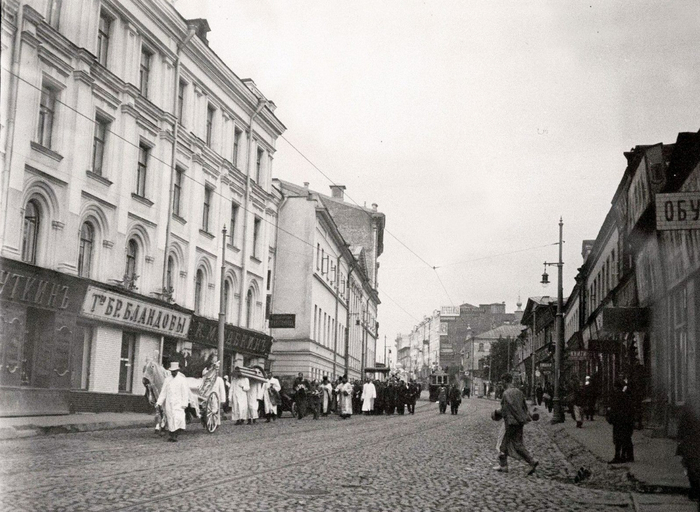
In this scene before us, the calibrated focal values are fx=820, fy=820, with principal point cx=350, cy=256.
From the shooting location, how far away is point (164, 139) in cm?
2836

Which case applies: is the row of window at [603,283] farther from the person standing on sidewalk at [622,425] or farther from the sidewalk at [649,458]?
the person standing on sidewalk at [622,425]

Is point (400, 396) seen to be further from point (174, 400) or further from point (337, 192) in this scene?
point (337, 192)

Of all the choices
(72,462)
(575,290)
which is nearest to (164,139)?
(72,462)

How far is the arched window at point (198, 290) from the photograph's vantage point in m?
32.0

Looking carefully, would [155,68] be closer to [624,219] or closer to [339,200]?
[624,219]

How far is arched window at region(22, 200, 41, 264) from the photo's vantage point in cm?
2054

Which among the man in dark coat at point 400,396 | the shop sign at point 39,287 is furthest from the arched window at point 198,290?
the man in dark coat at point 400,396

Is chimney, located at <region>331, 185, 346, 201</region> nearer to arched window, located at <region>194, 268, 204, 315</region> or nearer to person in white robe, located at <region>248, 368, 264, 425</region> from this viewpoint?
arched window, located at <region>194, 268, 204, 315</region>

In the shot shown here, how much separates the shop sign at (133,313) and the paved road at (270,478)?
7421 mm

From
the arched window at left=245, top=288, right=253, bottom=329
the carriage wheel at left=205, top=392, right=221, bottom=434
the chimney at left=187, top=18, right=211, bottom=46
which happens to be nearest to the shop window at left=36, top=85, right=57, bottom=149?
the carriage wheel at left=205, top=392, right=221, bottom=434

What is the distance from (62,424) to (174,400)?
3316mm

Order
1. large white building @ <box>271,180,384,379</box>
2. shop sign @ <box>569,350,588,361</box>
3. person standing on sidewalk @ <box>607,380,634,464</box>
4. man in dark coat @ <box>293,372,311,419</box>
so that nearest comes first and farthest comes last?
person standing on sidewalk @ <box>607,380,634,464</box> < man in dark coat @ <box>293,372,311,419</box> < shop sign @ <box>569,350,588,361</box> < large white building @ <box>271,180,384,379</box>

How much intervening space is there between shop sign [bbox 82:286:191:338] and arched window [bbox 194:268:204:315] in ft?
5.71

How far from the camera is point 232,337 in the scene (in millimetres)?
35781
